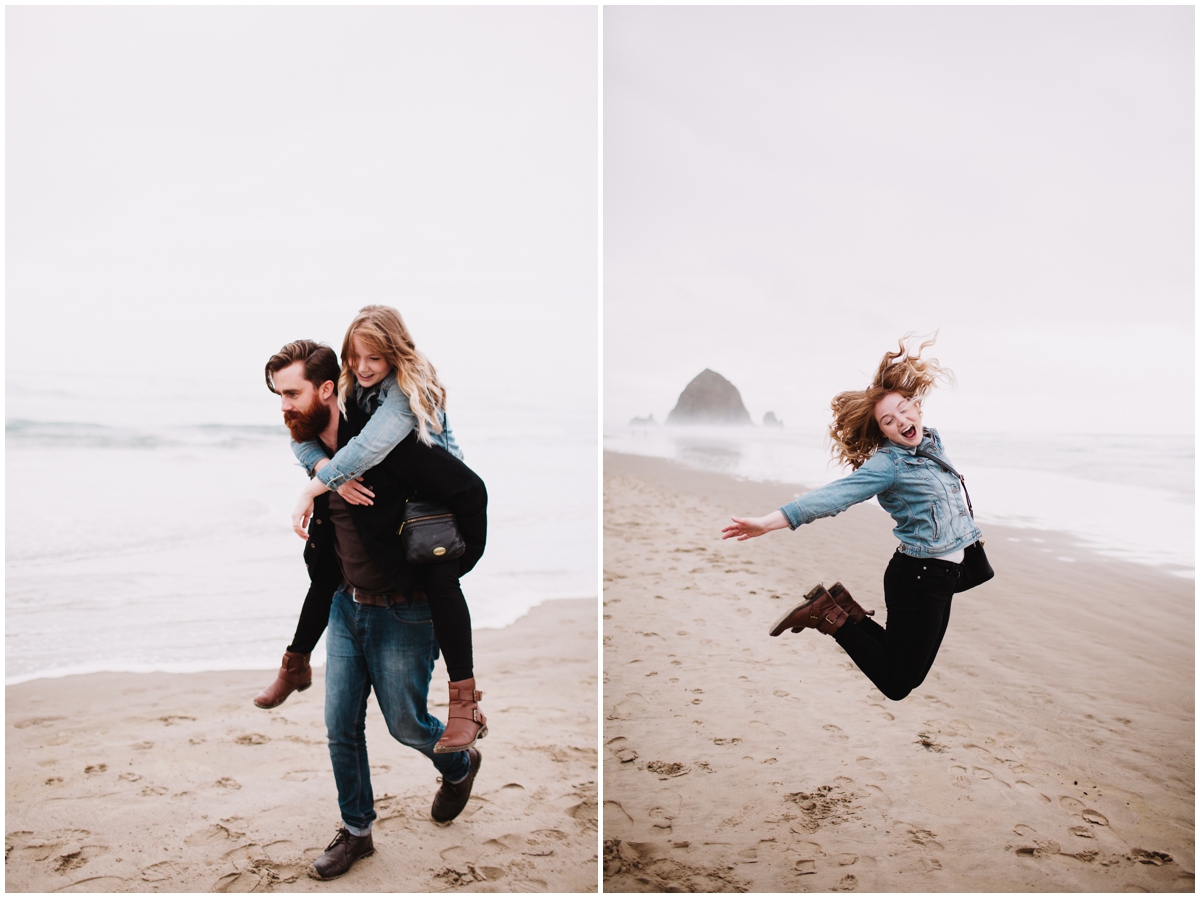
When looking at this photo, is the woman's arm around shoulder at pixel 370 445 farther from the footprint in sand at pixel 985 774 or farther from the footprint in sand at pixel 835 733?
the footprint in sand at pixel 985 774

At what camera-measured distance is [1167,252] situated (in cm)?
384

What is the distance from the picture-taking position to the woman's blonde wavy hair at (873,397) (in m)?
2.47

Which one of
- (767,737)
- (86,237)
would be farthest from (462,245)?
(767,737)

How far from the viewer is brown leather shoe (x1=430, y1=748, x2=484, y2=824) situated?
111 inches

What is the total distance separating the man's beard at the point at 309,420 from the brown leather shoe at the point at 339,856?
1305 millimetres

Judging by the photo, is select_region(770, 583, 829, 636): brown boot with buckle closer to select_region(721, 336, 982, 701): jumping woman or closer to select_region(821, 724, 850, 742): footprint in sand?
select_region(721, 336, 982, 701): jumping woman

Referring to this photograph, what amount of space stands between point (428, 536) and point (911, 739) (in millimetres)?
2254

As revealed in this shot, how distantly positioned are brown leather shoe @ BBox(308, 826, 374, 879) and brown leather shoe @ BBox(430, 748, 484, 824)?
0.84 feet

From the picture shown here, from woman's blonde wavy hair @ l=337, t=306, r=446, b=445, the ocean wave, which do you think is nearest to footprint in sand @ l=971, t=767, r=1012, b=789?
woman's blonde wavy hair @ l=337, t=306, r=446, b=445

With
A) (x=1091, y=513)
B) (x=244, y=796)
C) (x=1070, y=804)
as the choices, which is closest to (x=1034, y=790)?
(x=1070, y=804)

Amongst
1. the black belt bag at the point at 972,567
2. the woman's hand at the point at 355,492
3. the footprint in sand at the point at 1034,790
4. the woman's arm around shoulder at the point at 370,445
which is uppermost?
the woman's arm around shoulder at the point at 370,445

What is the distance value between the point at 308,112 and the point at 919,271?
10.2 ft

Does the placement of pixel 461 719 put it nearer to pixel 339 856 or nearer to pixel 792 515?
pixel 339 856

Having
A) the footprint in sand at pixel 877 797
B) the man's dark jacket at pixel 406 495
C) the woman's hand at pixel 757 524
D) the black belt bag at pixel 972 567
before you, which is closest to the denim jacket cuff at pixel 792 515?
the woman's hand at pixel 757 524
